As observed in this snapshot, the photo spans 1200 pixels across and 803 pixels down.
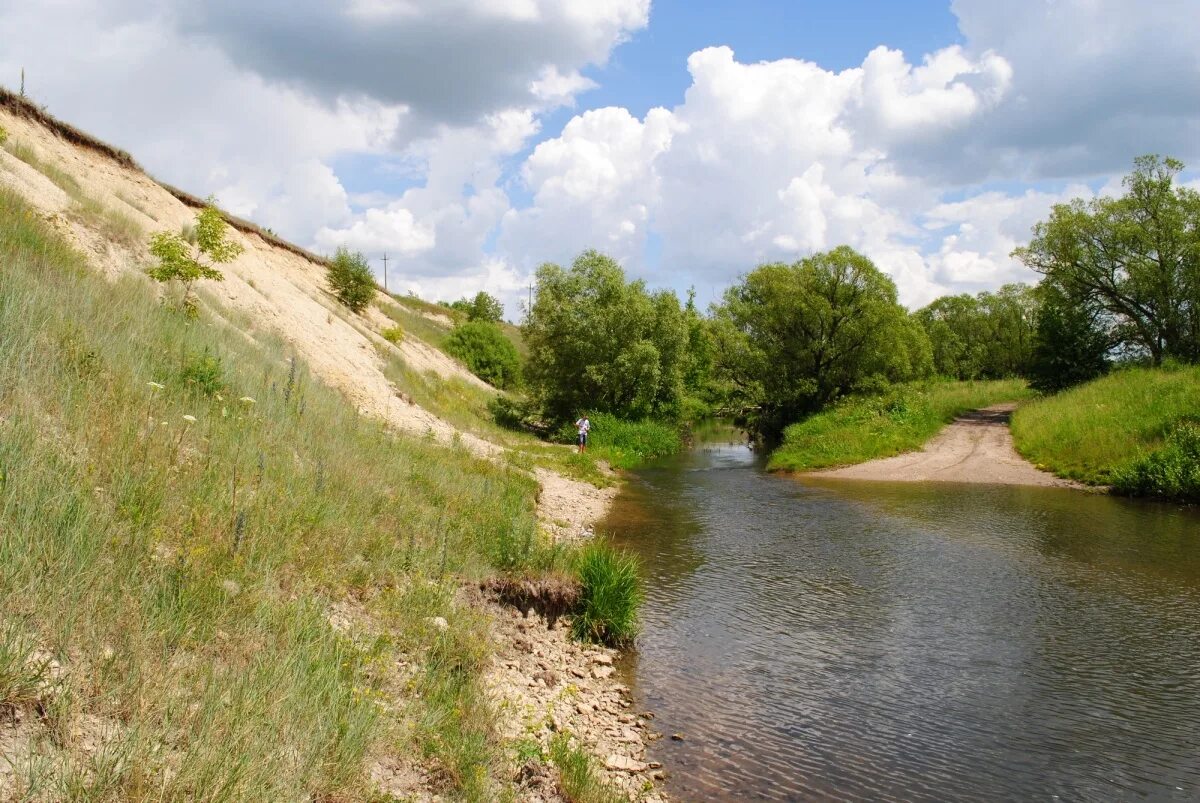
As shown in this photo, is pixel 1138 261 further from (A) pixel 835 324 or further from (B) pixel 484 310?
(B) pixel 484 310

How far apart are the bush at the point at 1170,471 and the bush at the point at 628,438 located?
58.1 ft

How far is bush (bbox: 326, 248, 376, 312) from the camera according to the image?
38.5 meters

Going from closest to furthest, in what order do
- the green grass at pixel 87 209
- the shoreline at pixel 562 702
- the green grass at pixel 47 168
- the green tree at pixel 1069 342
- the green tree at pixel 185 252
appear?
the shoreline at pixel 562 702
the green tree at pixel 185 252
the green grass at pixel 87 209
the green grass at pixel 47 168
the green tree at pixel 1069 342

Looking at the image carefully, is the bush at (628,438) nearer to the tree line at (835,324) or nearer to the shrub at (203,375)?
the tree line at (835,324)

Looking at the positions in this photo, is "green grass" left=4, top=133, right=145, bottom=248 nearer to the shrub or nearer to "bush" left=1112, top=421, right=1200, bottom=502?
the shrub

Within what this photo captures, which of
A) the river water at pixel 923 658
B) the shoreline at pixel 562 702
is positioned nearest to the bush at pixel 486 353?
the river water at pixel 923 658

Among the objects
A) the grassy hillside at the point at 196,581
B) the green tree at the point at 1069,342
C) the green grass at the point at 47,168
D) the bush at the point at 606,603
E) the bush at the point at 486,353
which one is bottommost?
the bush at the point at 606,603

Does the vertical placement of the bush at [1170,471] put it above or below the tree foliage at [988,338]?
below

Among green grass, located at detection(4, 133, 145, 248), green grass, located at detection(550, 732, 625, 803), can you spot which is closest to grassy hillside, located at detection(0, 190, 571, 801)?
green grass, located at detection(550, 732, 625, 803)

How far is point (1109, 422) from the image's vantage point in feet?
85.4

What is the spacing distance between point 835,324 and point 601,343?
12.7 m

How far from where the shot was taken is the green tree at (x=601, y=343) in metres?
35.8

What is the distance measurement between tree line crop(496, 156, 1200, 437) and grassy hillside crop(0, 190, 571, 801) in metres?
26.5

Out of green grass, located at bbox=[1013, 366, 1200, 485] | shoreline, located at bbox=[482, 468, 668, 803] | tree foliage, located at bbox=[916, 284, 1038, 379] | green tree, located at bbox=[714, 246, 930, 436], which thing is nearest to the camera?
shoreline, located at bbox=[482, 468, 668, 803]
